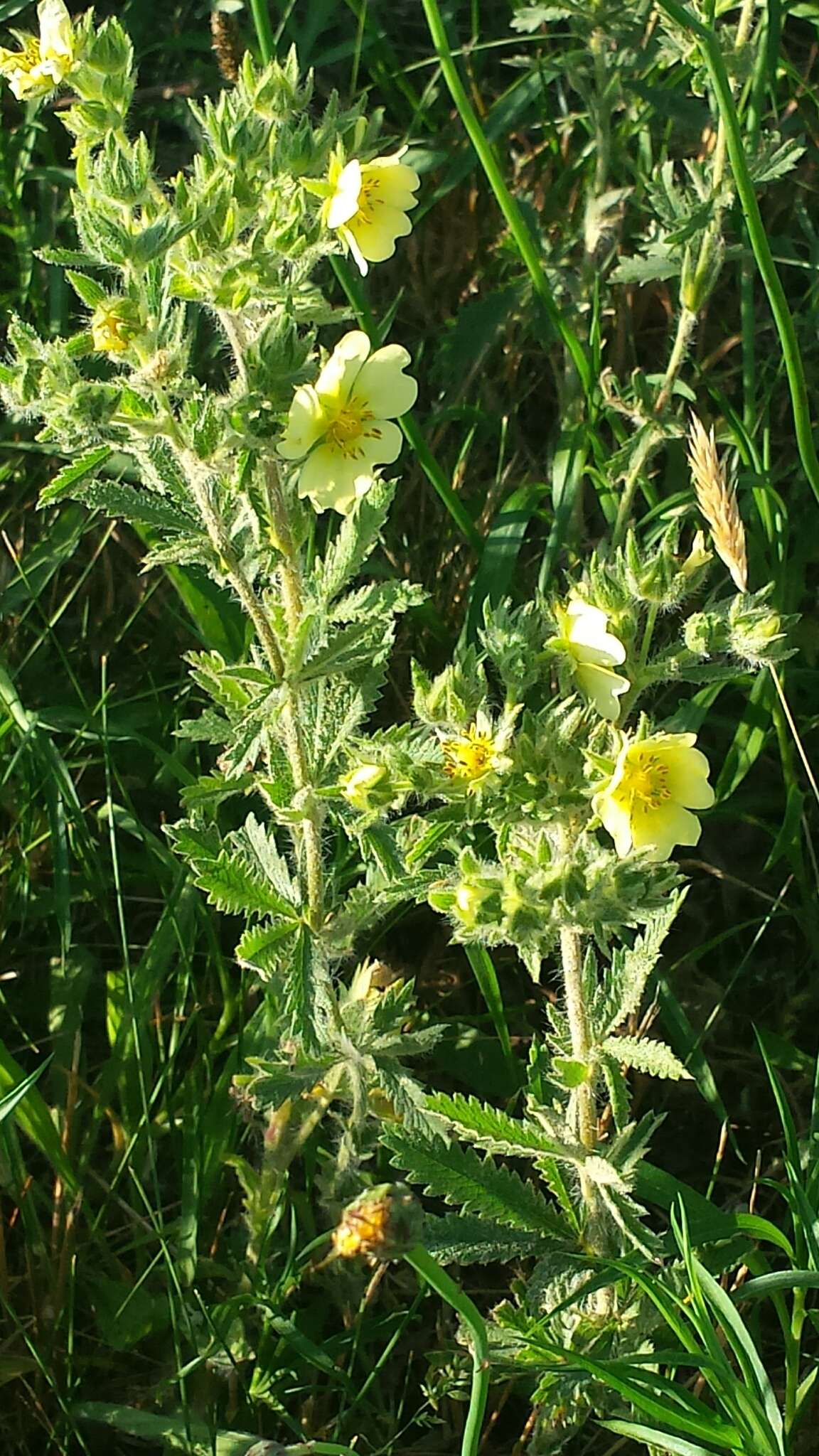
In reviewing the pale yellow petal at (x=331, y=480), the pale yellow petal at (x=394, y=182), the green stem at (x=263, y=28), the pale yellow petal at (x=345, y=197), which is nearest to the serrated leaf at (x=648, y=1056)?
the pale yellow petal at (x=331, y=480)

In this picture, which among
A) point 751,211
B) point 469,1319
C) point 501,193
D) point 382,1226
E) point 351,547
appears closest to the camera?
point 382,1226

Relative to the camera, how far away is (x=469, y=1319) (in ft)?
5.67

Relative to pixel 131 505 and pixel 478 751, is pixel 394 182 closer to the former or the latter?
pixel 131 505

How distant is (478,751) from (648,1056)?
511 millimetres

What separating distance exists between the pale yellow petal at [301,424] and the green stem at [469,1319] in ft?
3.56

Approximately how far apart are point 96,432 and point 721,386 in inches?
77.9

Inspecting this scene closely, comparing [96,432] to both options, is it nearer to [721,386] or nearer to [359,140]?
[359,140]

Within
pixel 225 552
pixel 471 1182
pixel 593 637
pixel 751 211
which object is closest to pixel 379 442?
pixel 225 552

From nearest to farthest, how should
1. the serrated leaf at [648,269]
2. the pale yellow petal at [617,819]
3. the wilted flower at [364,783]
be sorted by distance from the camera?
1. the pale yellow petal at [617,819]
2. the wilted flower at [364,783]
3. the serrated leaf at [648,269]

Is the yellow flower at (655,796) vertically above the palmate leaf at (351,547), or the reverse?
Result: the palmate leaf at (351,547)

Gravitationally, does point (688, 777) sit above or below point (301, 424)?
below

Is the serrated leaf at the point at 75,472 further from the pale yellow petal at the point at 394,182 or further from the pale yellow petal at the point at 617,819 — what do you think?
the pale yellow petal at the point at 617,819

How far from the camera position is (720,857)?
10.3ft

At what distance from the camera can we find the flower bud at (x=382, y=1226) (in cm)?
160
